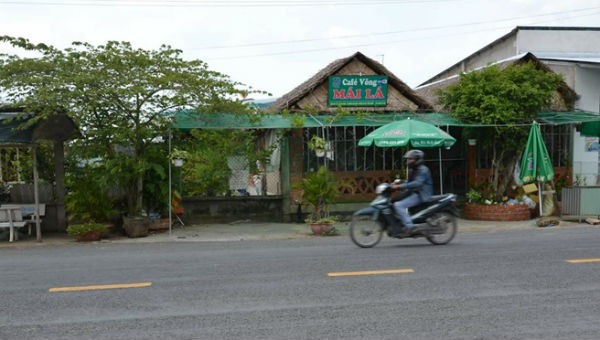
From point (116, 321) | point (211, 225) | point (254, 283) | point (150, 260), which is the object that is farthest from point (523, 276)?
point (211, 225)

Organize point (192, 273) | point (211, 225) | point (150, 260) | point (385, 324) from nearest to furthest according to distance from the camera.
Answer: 1. point (385, 324)
2. point (192, 273)
3. point (150, 260)
4. point (211, 225)

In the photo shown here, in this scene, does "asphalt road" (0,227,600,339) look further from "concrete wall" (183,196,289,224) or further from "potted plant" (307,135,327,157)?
"concrete wall" (183,196,289,224)

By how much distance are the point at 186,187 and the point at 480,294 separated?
33.0ft

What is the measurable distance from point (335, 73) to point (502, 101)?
4.50 m

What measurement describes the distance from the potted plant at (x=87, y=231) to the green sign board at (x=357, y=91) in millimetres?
6841

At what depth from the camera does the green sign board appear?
15.7 m

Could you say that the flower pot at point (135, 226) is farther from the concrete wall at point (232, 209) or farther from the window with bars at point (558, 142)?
the window with bars at point (558, 142)

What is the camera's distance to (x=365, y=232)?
10.3 m

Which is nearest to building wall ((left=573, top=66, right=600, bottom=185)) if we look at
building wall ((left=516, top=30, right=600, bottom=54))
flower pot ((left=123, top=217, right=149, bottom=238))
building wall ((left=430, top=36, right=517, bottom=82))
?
building wall ((left=516, top=30, right=600, bottom=54))

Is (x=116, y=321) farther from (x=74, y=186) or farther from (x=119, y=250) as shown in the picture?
(x=74, y=186)

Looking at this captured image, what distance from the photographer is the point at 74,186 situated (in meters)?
13.5

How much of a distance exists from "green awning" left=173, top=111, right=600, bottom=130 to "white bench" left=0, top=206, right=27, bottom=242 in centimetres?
393

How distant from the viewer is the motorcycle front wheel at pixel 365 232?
1027 centimetres

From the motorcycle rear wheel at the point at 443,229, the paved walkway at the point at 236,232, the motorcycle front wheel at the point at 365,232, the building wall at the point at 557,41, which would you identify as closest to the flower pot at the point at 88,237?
the paved walkway at the point at 236,232
